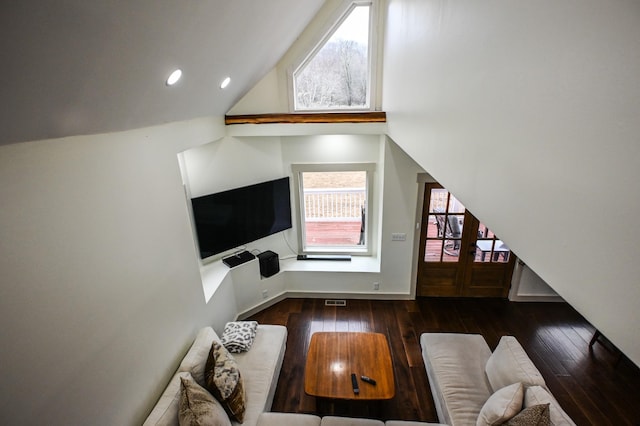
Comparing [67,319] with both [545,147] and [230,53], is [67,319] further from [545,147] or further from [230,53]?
[545,147]

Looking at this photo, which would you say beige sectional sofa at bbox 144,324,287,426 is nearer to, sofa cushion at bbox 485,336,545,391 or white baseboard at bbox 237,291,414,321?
white baseboard at bbox 237,291,414,321

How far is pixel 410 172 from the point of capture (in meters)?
3.84

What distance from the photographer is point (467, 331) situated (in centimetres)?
388

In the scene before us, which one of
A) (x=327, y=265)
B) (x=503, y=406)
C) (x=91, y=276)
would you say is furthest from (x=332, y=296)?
(x=91, y=276)

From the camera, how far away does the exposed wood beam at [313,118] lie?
3.58 metres

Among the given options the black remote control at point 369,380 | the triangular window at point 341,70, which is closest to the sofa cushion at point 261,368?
the black remote control at point 369,380

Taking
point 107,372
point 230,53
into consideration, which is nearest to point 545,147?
point 230,53

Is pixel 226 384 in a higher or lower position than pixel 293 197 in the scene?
lower

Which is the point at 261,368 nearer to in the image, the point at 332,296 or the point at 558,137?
the point at 332,296

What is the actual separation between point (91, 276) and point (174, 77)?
1.23 m

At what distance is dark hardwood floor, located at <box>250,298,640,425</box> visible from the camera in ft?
9.61

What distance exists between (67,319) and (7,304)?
0.32 metres

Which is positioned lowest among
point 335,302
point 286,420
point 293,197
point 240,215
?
point 335,302

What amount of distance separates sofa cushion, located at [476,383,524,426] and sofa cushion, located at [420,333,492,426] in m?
0.24
